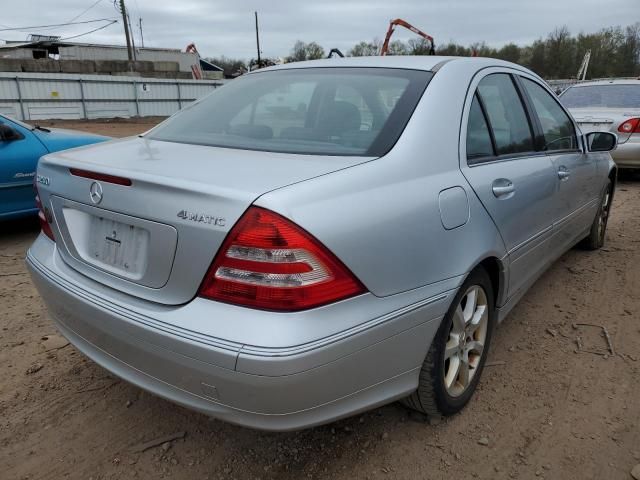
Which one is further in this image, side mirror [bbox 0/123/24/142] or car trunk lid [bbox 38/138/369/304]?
side mirror [bbox 0/123/24/142]

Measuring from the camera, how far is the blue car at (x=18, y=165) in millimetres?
4863

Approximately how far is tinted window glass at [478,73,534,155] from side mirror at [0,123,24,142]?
176 inches

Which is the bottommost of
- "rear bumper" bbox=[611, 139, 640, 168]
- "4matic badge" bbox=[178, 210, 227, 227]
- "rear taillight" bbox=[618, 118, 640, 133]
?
"rear bumper" bbox=[611, 139, 640, 168]

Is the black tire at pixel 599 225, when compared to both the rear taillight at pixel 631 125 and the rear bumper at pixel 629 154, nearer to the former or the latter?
the rear bumper at pixel 629 154

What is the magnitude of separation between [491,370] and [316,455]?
3.81ft

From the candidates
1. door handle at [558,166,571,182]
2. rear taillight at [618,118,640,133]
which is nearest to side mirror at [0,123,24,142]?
door handle at [558,166,571,182]

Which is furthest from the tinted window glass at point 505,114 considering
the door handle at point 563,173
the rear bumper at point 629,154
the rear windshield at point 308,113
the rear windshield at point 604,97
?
the rear windshield at point 604,97

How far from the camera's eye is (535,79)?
331 centimetres

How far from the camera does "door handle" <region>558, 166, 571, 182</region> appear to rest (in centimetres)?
315

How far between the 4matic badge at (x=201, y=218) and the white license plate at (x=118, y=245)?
0.19 m

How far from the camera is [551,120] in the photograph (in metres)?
3.35

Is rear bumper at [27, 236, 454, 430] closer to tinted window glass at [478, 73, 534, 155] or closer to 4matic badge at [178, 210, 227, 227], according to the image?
4matic badge at [178, 210, 227, 227]

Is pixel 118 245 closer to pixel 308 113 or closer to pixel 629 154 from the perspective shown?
pixel 308 113

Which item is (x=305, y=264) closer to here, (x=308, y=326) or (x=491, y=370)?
(x=308, y=326)
